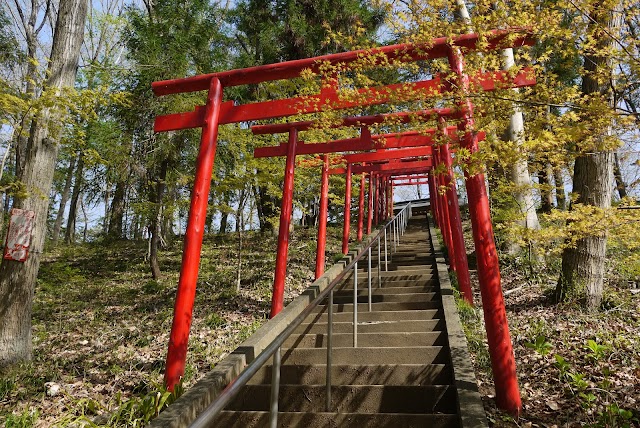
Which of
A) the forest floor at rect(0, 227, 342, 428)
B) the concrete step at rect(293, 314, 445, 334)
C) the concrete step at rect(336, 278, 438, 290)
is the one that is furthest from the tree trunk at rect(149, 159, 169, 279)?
the concrete step at rect(293, 314, 445, 334)

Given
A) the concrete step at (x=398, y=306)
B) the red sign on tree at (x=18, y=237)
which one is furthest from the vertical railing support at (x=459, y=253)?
the red sign on tree at (x=18, y=237)

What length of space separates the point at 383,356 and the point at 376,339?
0.49 meters

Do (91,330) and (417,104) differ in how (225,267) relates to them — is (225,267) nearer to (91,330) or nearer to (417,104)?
(91,330)

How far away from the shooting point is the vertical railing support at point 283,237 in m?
6.67

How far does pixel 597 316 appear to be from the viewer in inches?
207

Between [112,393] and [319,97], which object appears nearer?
[112,393]

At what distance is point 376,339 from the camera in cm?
482

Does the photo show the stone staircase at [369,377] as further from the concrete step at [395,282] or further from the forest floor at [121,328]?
the forest floor at [121,328]

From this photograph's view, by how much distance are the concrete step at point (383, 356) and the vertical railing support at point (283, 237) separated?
7.10ft

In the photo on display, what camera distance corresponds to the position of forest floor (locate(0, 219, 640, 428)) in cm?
370

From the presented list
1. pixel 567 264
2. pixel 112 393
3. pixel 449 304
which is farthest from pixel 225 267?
pixel 567 264

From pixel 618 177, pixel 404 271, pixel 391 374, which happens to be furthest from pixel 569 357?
pixel 618 177

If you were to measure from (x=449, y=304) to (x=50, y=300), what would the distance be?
370 inches

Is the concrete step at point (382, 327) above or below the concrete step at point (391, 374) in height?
above
